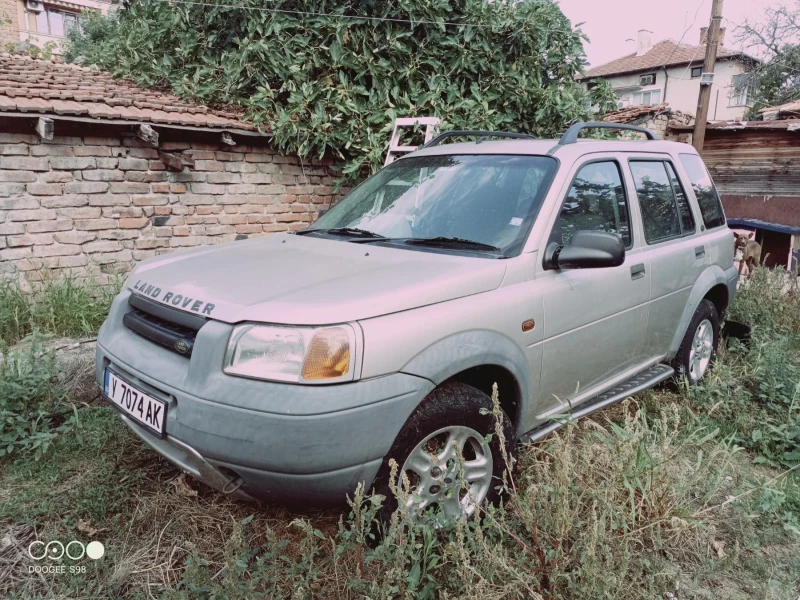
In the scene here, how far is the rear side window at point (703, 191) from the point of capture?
4.07 m

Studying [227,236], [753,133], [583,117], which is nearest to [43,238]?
[227,236]

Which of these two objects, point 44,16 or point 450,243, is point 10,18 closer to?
point 44,16

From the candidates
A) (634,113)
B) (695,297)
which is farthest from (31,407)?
(634,113)

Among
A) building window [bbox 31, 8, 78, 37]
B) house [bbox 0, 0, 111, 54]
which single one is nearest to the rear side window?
house [bbox 0, 0, 111, 54]

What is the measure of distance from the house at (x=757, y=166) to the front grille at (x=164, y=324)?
1281cm

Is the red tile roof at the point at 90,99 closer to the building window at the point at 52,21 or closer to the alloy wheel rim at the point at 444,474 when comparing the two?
the alloy wheel rim at the point at 444,474

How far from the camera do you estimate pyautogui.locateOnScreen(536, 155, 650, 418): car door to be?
274cm

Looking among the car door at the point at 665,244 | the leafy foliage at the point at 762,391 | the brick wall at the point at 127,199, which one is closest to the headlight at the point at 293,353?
the leafy foliage at the point at 762,391

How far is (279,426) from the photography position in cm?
189

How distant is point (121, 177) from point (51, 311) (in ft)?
7.43

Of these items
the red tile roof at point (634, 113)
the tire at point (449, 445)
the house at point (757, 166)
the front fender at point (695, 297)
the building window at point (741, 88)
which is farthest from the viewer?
the building window at point (741, 88)

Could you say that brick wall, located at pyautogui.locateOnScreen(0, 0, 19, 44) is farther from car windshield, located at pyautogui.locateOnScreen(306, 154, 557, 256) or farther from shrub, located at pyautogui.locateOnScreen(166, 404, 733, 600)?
shrub, located at pyautogui.locateOnScreen(166, 404, 733, 600)

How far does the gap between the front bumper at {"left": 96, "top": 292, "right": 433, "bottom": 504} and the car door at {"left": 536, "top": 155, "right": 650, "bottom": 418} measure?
913 mm

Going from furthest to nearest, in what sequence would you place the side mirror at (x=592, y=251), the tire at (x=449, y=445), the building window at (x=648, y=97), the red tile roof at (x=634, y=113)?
the building window at (x=648, y=97) → the red tile roof at (x=634, y=113) → the side mirror at (x=592, y=251) → the tire at (x=449, y=445)
